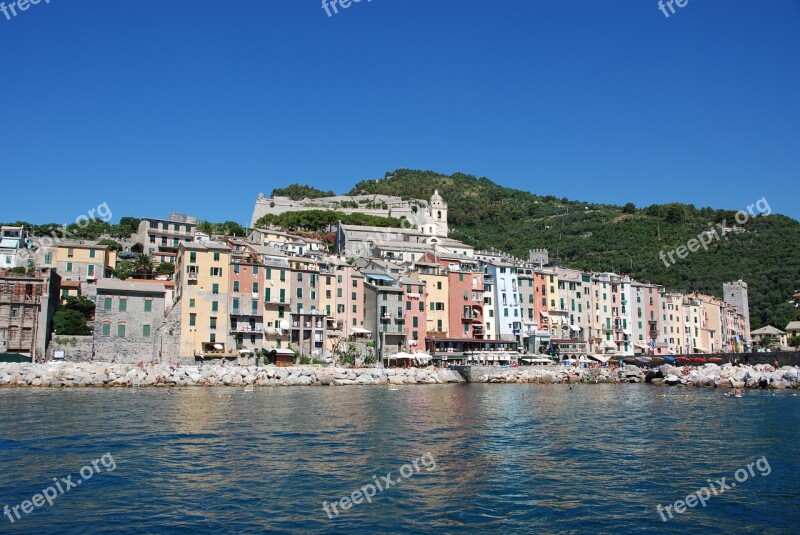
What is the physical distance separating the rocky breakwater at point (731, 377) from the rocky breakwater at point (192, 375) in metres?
20.8

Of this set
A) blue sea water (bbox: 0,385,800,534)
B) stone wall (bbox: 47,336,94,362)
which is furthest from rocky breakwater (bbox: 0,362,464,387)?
blue sea water (bbox: 0,385,800,534)

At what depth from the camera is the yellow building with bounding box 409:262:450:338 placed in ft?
228

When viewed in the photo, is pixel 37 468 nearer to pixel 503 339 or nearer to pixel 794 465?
pixel 794 465

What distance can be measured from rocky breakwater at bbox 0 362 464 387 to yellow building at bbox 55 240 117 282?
17.2m

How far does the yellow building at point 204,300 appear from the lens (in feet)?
182

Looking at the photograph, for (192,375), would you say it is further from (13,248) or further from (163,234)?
(163,234)

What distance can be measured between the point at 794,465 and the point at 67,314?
51.5m

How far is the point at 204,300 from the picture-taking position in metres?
56.6

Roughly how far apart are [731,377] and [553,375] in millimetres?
14945

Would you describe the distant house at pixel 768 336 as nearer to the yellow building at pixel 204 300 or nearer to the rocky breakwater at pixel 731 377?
the rocky breakwater at pixel 731 377

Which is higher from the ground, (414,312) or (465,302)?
(465,302)

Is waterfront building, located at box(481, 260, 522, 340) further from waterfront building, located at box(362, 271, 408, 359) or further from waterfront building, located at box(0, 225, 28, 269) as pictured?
→ waterfront building, located at box(0, 225, 28, 269)

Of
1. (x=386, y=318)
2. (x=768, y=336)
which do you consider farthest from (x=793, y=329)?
(x=386, y=318)

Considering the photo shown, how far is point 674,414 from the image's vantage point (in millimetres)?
34812
